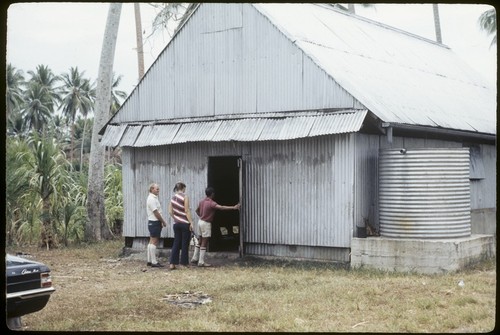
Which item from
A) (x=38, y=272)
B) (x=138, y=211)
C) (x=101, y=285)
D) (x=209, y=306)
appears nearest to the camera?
(x=38, y=272)

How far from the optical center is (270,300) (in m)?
9.67

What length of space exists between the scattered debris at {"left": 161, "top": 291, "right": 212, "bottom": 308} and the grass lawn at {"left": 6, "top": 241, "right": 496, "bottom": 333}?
1.2 inches

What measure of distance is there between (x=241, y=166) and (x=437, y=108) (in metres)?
5.07

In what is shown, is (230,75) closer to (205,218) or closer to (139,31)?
(205,218)

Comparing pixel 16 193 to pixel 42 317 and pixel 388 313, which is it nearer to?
pixel 42 317

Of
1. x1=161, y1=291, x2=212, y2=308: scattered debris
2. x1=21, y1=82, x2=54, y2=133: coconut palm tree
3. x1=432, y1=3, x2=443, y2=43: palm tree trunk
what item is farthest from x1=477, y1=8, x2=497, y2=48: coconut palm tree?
x1=21, y1=82, x2=54, y2=133: coconut palm tree

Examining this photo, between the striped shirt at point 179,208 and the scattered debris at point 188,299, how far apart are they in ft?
9.97

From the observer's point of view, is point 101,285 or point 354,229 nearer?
point 101,285

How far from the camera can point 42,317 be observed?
8805 millimetres

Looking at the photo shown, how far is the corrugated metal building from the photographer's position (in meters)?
13.1

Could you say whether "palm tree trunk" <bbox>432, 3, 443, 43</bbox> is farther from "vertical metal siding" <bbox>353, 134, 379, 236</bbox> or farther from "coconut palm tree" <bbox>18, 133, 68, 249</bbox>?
"coconut palm tree" <bbox>18, 133, 68, 249</bbox>

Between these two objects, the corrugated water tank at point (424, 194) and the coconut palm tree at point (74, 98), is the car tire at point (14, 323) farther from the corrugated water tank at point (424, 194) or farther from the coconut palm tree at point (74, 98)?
the coconut palm tree at point (74, 98)

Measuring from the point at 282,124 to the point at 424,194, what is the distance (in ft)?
10.5

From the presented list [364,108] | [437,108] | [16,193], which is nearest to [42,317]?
[364,108]
